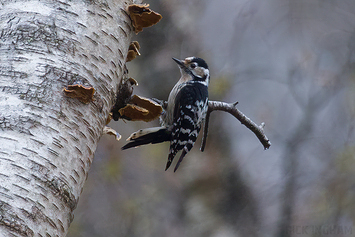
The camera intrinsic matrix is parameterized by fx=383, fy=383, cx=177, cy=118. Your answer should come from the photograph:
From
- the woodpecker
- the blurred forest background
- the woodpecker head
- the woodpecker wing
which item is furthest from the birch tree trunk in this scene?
the blurred forest background

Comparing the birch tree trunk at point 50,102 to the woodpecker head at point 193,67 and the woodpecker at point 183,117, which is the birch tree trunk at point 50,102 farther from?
the woodpecker head at point 193,67

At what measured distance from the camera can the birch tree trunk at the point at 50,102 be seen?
3.65 ft

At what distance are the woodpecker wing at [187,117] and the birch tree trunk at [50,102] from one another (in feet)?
6.27

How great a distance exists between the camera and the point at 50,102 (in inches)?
50.1

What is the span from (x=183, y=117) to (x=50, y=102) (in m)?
2.30

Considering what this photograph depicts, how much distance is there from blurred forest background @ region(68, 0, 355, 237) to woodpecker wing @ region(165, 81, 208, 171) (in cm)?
143

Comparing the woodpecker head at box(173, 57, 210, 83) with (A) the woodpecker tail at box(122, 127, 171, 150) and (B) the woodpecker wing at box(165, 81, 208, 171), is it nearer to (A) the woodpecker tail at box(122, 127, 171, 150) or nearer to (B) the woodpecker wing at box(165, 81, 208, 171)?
(B) the woodpecker wing at box(165, 81, 208, 171)

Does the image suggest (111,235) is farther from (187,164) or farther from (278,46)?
(278,46)

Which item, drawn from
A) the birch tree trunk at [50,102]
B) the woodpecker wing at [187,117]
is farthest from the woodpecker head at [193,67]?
the birch tree trunk at [50,102]

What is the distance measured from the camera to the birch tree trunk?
1111 millimetres

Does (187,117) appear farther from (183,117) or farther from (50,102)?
(50,102)

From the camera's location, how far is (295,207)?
583 centimetres

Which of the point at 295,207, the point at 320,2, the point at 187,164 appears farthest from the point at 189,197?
the point at 320,2

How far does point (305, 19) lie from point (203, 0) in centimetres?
214
